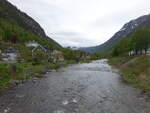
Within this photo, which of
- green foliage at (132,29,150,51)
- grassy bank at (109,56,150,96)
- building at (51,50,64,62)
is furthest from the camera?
building at (51,50,64,62)

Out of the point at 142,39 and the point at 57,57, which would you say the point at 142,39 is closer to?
the point at 142,39

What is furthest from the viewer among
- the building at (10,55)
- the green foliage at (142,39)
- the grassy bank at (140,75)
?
the building at (10,55)

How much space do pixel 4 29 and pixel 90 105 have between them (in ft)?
412

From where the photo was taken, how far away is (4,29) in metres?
129

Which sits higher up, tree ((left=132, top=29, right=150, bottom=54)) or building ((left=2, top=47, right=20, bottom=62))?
tree ((left=132, top=29, right=150, bottom=54))

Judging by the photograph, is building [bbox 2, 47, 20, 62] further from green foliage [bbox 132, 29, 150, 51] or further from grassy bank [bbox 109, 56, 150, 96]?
green foliage [bbox 132, 29, 150, 51]

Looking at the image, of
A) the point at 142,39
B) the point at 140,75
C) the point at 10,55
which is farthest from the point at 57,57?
the point at 140,75

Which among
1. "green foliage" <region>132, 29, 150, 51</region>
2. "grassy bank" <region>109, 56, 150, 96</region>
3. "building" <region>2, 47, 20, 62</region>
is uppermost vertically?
"green foliage" <region>132, 29, 150, 51</region>

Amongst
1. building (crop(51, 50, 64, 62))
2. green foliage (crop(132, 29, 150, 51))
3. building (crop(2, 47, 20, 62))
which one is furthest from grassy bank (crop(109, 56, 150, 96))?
building (crop(51, 50, 64, 62))

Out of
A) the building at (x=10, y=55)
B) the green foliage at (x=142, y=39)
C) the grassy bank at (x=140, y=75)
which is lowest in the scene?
the grassy bank at (x=140, y=75)

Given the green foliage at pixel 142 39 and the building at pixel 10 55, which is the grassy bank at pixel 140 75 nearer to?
the green foliage at pixel 142 39

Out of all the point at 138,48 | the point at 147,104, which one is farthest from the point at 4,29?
the point at 147,104

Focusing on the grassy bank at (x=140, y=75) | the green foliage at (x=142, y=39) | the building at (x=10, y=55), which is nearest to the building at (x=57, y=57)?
the building at (x=10, y=55)

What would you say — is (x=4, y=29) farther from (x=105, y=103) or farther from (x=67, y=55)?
(x=105, y=103)
